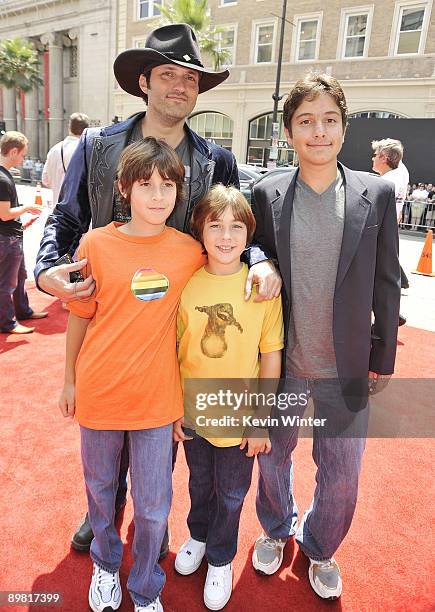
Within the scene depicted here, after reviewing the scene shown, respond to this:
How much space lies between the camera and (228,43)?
23500mm

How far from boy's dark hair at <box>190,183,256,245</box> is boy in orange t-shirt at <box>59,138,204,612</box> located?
0.11 metres

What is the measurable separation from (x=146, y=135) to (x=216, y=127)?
2519cm

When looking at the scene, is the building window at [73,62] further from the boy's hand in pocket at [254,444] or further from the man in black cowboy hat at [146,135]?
the boy's hand in pocket at [254,444]

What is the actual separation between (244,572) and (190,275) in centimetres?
156

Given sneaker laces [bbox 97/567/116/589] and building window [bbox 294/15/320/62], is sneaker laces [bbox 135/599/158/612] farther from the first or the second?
building window [bbox 294/15/320/62]

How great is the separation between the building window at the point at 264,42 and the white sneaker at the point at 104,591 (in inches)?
961

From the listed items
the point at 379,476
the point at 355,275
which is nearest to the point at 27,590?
the point at 355,275

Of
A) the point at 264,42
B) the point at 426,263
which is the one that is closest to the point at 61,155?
the point at 426,263

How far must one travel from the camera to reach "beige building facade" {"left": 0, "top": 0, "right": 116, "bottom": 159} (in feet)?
94.2

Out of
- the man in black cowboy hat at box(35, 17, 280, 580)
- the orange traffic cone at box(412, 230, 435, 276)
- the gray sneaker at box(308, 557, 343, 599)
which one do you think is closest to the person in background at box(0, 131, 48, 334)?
the man in black cowboy hat at box(35, 17, 280, 580)

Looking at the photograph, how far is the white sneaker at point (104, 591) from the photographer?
1.98 metres

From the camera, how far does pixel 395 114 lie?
63.0ft

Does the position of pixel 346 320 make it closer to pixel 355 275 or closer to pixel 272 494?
pixel 355 275

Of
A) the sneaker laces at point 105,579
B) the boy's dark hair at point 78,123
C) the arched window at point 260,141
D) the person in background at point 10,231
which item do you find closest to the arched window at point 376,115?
the arched window at point 260,141
